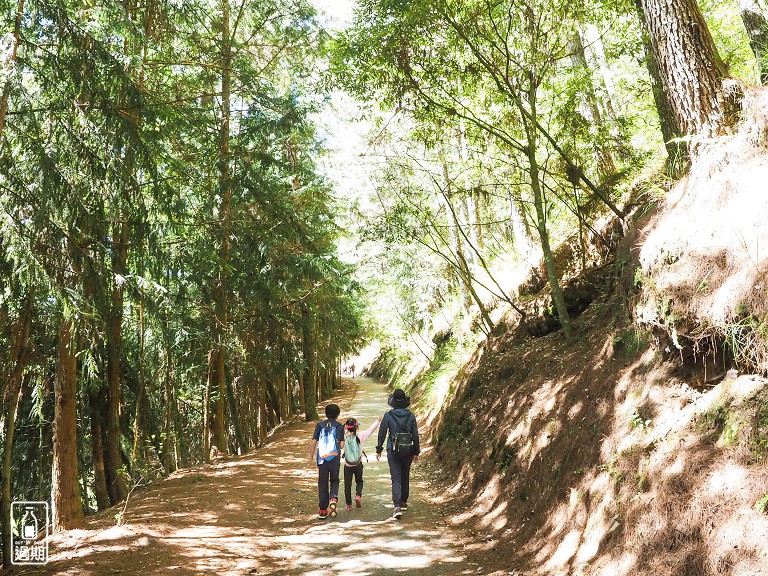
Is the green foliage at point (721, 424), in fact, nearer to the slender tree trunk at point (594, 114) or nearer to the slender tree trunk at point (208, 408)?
the slender tree trunk at point (594, 114)

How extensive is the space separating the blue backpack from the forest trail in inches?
36.9

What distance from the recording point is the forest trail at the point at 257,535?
18.7 ft

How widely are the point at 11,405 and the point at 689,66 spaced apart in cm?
960

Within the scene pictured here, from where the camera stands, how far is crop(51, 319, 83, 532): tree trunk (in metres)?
7.78

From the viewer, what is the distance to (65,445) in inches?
311

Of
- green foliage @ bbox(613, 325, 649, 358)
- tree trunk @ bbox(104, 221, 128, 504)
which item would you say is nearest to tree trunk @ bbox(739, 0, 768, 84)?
green foliage @ bbox(613, 325, 649, 358)

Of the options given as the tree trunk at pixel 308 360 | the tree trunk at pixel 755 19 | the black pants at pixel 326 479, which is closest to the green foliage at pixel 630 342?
the black pants at pixel 326 479

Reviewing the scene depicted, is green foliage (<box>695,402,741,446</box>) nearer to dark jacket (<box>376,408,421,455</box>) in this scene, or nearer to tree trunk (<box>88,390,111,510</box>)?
dark jacket (<box>376,408,421,455</box>)

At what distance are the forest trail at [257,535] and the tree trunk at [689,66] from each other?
5619 millimetres

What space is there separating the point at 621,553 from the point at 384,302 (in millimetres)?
22041

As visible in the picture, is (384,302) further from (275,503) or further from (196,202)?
(275,503)

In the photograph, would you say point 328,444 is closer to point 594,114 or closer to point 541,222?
point 541,222

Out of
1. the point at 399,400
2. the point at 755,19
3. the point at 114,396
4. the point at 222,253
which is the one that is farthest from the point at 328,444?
the point at 755,19

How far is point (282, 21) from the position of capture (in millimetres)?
13281
